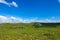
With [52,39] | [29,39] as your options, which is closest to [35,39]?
[29,39]

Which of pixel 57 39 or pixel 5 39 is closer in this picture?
pixel 5 39

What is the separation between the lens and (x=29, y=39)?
40375 millimetres

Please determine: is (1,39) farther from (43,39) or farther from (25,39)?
(43,39)

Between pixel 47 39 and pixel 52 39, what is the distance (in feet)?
5.14

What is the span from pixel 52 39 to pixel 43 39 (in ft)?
9.33

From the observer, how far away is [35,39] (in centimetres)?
4181

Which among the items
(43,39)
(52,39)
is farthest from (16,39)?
(52,39)

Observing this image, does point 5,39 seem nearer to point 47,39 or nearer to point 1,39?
point 1,39

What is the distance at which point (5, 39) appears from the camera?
1563 inches

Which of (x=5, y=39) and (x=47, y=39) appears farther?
(x=47, y=39)

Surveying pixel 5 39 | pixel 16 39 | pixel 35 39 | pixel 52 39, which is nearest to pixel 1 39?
pixel 5 39

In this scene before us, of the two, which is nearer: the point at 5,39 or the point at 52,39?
the point at 5,39

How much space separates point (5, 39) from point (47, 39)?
13.0 metres

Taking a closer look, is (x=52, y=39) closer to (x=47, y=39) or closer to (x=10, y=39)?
(x=47, y=39)
